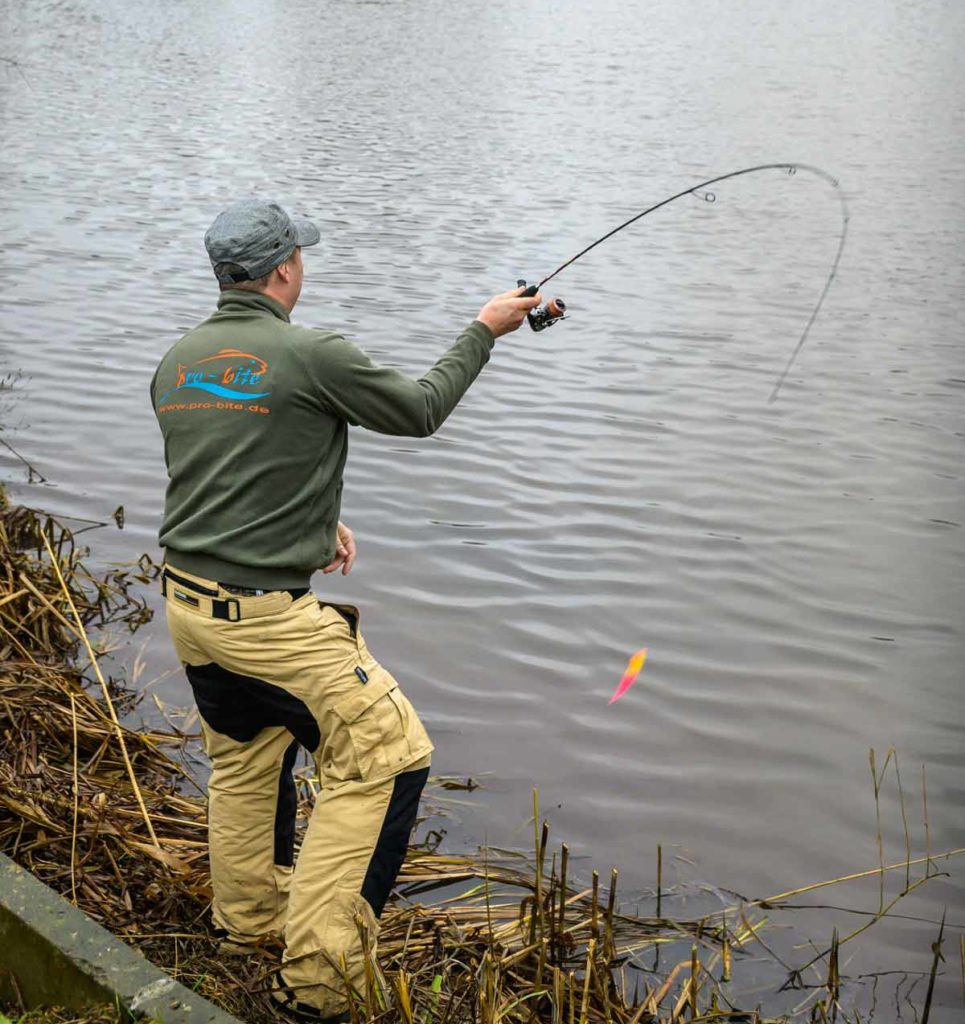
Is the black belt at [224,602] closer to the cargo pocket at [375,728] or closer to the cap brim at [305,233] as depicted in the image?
the cargo pocket at [375,728]

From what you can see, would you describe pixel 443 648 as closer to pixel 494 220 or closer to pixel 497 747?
pixel 497 747

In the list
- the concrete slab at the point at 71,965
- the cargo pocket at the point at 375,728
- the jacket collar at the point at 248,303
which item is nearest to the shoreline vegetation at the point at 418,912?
the concrete slab at the point at 71,965

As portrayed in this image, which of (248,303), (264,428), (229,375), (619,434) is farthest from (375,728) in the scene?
(619,434)

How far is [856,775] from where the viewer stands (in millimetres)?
4988

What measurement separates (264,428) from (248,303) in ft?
1.02

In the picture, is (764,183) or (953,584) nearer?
(953,584)

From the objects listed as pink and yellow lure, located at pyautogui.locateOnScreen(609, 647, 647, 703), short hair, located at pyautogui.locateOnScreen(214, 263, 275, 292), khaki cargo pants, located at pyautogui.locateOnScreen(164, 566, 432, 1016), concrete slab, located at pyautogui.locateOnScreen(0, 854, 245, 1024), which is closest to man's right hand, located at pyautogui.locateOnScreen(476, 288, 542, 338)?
short hair, located at pyautogui.locateOnScreen(214, 263, 275, 292)

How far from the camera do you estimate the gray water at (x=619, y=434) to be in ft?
16.4

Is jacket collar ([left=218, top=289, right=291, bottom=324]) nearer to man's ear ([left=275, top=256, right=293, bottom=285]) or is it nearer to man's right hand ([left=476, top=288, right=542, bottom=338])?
man's ear ([left=275, top=256, right=293, bottom=285])

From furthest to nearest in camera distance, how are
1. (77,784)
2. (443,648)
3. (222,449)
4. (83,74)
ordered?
(83,74), (443,648), (77,784), (222,449)

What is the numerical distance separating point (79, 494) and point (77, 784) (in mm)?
3472

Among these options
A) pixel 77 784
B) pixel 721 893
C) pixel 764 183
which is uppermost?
pixel 764 183

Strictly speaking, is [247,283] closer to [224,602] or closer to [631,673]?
[224,602]

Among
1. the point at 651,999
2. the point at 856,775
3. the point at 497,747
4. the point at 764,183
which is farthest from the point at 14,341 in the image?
the point at 764,183
